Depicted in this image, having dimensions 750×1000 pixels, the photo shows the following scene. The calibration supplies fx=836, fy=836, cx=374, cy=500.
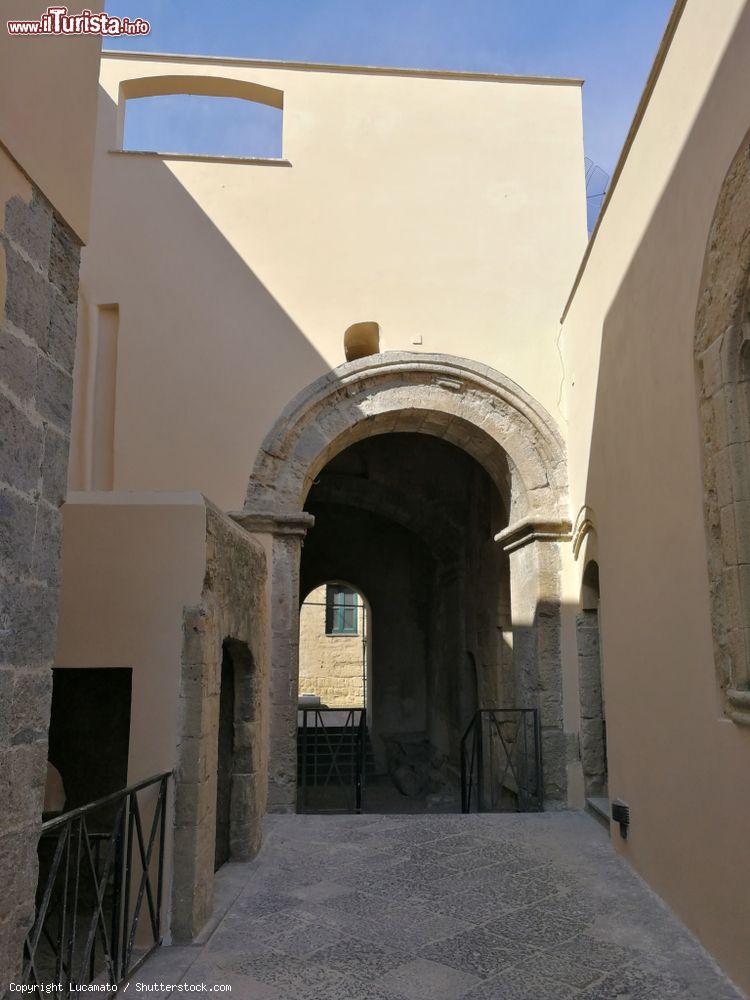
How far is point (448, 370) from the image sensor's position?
7.25 m

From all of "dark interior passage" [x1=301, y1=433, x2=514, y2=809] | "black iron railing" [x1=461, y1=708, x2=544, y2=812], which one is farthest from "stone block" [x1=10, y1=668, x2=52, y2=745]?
"dark interior passage" [x1=301, y1=433, x2=514, y2=809]

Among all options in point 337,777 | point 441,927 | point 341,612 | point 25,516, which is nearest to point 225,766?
point 441,927

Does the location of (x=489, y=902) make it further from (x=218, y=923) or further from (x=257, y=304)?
(x=257, y=304)

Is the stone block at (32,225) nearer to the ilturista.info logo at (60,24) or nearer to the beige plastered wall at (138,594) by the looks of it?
the ilturista.info logo at (60,24)

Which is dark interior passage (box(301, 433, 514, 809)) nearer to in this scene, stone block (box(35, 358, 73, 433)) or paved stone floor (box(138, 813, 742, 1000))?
paved stone floor (box(138, 813, 742, 1000))

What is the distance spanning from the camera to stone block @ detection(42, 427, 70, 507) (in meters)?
2.37

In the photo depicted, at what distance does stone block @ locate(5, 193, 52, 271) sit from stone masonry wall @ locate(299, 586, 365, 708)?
624 inches

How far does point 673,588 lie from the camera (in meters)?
4.05

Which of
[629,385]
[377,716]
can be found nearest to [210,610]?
[629,385]

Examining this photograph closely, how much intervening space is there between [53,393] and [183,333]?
4.90m

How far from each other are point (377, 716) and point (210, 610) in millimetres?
9381

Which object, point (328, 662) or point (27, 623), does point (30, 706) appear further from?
point (328, 662)

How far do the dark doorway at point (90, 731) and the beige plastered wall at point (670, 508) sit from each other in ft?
10.3

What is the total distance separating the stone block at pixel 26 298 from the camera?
2.23 m
